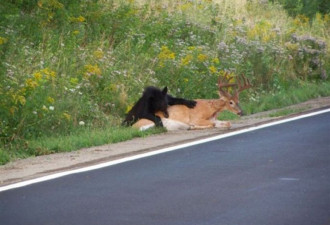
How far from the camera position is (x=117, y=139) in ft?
53.5

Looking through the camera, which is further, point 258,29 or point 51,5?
point 258,29

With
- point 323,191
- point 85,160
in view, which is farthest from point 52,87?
point 323,191

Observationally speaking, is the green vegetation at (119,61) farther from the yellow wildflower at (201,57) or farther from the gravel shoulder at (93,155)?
the gravel shoulder at (93,155)

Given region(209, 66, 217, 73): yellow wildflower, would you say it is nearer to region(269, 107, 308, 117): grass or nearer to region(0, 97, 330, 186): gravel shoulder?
region(269, 107, 308, 117): grass

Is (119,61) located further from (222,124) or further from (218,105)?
(222,124)

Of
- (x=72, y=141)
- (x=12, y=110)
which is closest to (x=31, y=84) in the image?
(x=12, y=110)

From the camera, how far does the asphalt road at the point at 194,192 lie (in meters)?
9.85

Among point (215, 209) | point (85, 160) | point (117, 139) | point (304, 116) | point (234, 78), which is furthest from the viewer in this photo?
point (234, 78)

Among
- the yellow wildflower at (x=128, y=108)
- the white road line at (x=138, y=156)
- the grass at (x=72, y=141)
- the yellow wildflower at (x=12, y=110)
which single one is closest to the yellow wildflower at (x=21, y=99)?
the yellow wildflower at (x=12, y=110)

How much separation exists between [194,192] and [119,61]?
9983 mm

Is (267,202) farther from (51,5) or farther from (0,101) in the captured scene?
(51,5)

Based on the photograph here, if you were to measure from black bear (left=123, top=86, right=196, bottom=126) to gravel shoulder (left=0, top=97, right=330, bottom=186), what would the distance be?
1.50ft

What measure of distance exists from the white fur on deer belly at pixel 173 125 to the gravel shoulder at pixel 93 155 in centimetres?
22

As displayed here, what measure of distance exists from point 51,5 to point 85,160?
7.18 m
